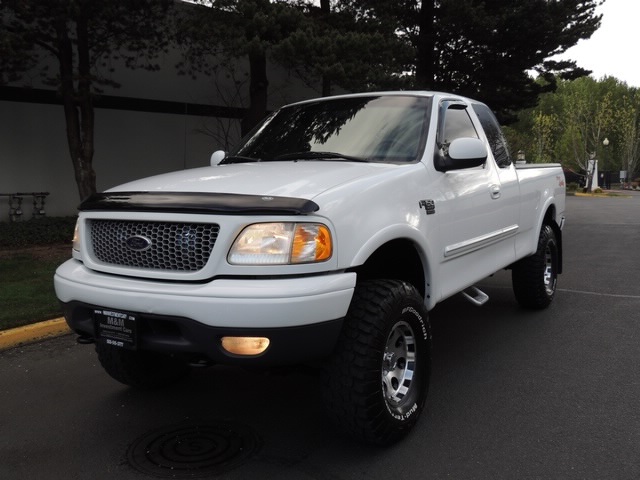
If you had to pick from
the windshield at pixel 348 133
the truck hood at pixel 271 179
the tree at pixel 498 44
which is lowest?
the truck hood at pixel 271 179

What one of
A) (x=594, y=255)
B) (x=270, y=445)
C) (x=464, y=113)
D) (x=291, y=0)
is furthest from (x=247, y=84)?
(x=270, y=445)

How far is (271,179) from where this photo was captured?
3.12 meters

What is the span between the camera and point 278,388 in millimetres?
4031

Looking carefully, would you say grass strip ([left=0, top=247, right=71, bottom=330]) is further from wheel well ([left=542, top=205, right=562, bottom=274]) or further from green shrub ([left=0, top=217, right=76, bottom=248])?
wheel well ([left=542, top=205, right=562, bottom=274])

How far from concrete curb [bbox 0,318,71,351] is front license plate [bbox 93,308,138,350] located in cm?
257

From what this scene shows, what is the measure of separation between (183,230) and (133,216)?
13.1 inches

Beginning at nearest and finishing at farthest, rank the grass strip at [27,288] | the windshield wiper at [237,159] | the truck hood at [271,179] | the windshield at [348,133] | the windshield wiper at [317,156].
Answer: the truck hood at [271,179] → the windshield wiper at [317,156] → the windshield at [348,133] → the windshield wiper at [237,159] → the grass strip at [27,288]

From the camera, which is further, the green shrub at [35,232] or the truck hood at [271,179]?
the green shrub at [35,232]

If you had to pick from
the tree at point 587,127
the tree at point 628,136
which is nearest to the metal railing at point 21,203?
Result: the tree at point 587,127

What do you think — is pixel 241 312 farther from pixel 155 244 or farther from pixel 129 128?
pixel 129 128

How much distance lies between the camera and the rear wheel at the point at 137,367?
146 inches

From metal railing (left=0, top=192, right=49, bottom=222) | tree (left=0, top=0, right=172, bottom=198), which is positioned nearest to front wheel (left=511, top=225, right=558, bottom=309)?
tree (left=0, top=0, right=172, bottom=198)

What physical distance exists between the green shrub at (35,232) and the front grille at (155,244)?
7.77 meters

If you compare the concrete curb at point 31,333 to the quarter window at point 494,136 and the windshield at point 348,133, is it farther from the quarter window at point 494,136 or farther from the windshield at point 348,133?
the quarter window at point 494,136
